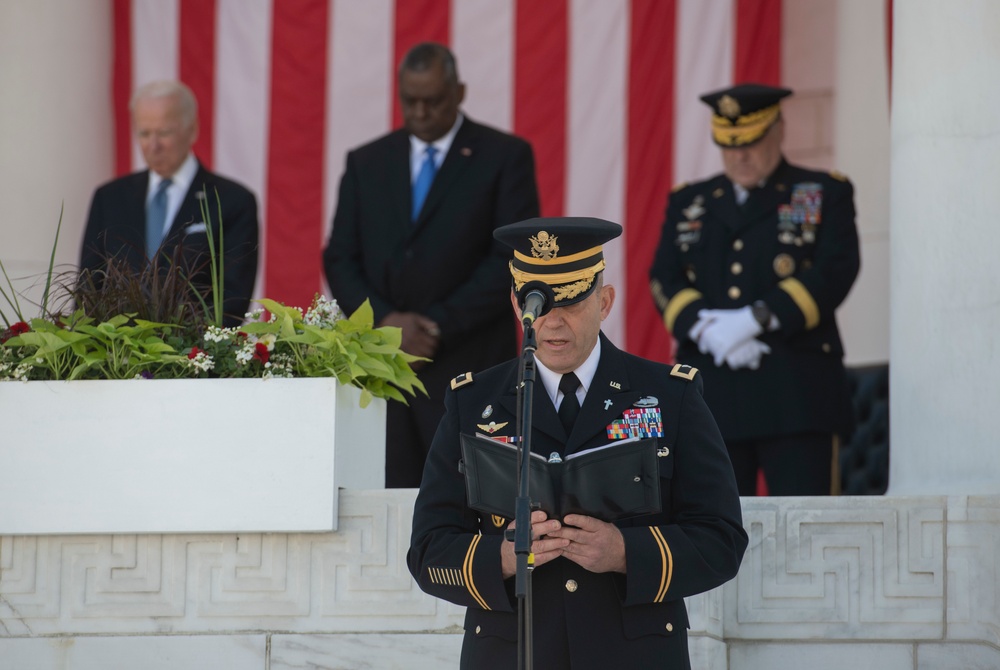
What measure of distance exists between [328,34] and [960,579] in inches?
199

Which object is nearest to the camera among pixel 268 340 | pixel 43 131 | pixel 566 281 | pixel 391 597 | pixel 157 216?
pixel 566 281

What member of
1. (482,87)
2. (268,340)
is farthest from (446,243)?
(482,87)

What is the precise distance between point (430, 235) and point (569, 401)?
2992mm

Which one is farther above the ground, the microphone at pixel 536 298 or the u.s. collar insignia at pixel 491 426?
the microphone at pixel 536 298

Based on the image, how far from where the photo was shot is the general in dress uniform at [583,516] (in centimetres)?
308

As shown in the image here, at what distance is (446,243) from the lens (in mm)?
6145

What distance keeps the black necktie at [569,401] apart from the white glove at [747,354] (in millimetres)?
2596

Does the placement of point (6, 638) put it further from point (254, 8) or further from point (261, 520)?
point (254, 8)

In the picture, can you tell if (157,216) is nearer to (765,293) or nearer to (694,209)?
(694,209)

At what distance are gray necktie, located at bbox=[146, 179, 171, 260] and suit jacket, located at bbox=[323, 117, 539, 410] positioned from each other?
0.73 meters

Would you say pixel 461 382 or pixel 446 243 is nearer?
pixel 461 382

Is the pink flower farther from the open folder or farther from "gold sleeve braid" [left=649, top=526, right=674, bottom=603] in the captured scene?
"gold sleeve braid" [left=649, top=526, right=674, bottom=603]

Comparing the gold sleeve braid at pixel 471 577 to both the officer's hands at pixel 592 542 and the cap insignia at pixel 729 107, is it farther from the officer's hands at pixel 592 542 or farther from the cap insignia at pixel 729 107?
the cap insignia at pixel 729 107

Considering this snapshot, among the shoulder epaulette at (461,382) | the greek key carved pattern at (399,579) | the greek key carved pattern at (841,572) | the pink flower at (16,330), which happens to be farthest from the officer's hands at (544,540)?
the pink flower at (16,330)
